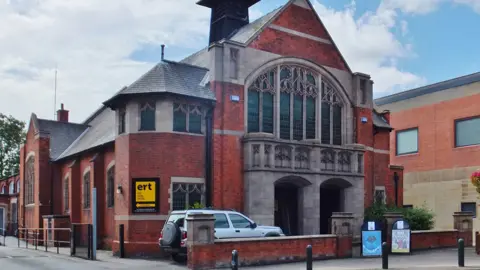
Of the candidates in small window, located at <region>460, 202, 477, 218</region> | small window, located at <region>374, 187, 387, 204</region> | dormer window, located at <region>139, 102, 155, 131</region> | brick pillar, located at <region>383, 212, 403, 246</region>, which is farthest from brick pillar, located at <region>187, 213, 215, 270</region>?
small window, located at <region>460, 202, 477, 218</region>

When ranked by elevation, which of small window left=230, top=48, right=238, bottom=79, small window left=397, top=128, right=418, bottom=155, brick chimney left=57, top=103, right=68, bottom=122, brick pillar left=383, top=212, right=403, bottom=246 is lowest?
brick pillar left=383, top=212, right=403, bottom=246

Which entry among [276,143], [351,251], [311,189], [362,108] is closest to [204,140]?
[276,143]

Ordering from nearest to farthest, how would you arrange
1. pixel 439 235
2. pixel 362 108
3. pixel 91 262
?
pixel 91 262
pixel 439 235
pixel 362 108

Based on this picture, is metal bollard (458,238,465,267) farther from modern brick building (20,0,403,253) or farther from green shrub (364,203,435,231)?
green shrub (364,203,435,231)

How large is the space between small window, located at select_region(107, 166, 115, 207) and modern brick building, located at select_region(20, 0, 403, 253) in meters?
0.05

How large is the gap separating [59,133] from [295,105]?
18195mm

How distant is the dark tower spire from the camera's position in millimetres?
31531

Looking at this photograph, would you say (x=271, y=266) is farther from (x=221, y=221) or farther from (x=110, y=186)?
(x=110, y=186)

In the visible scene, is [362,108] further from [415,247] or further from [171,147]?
[171,147]

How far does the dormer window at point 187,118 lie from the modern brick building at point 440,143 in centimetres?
1832

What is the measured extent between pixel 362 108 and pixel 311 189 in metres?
6.17

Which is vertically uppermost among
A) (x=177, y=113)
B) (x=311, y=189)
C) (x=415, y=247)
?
(x=177, y=113)

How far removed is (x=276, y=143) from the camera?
82.5 ft

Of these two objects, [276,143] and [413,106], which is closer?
[276,143]
